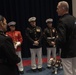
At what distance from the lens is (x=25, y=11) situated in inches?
305

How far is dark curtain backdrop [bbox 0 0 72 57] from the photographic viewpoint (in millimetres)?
7590

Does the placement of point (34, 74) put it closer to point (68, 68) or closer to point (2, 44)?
point (68, 68)

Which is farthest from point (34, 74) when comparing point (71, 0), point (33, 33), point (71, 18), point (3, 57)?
point (71, 0)

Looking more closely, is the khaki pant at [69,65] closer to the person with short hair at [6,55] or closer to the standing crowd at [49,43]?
the standing crowd at [49,43]

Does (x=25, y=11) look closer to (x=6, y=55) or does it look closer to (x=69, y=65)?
(x=69, y=65)

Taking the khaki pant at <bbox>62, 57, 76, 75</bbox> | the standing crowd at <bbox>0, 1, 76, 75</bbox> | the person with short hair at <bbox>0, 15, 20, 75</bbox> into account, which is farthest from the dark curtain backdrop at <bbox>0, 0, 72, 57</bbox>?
the person with short hair at <bbox>0, 15, 20, 75</bbox>

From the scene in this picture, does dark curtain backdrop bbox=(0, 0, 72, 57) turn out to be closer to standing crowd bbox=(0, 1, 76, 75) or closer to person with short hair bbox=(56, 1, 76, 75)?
→ standing crowd bbox=(0, 1, 76, 75)

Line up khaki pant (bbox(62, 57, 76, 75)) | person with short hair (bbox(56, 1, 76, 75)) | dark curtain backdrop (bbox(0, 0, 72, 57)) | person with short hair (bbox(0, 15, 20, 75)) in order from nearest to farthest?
person with short hair (bbox(0, 15, 20, 75)) → person with short hair (bbox(56, 1, 76, 75)) → khaki pant (bbox(62, 57, 76, 75)) → dark curtain backdrop (bbox(0, 0, 72, 57))

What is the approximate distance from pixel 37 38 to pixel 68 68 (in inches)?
81.9

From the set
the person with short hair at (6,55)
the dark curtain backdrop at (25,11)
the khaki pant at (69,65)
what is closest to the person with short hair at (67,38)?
the khaki pant at (69,65)

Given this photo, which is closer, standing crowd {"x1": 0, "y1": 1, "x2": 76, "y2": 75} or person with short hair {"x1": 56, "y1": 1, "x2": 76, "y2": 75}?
standing crowd {"x1": 0, "y1": 1, "x2": 76, "y2": 75}

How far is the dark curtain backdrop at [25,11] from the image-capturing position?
24.9ft

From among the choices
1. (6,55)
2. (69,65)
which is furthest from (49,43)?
(6,55)

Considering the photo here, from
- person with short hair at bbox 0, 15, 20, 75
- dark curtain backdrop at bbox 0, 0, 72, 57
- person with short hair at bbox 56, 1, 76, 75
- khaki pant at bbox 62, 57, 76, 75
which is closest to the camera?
person with short hair at bbox 0, 15, 20, 75
